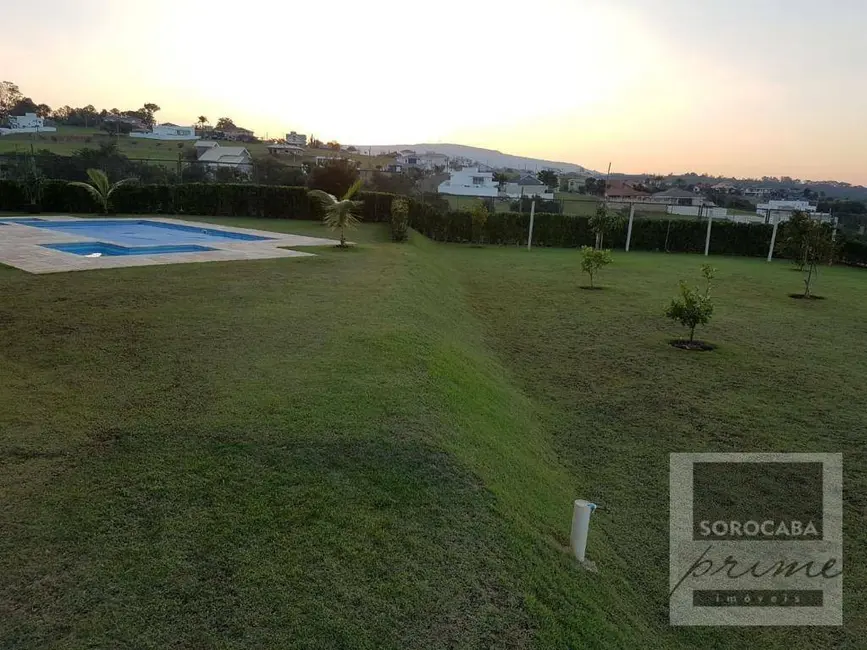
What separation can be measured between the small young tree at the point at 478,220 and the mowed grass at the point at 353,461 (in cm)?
1295

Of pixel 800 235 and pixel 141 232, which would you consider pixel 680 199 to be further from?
pixel 141 232

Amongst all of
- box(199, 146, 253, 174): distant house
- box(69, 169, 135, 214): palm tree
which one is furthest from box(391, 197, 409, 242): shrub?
box(199, 146, 253, 174): distant house

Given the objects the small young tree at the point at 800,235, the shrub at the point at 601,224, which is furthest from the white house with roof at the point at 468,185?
the small young tree at the point at 800,235

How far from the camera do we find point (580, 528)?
3.37m

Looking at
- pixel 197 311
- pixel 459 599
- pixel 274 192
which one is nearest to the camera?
pixel 459 599

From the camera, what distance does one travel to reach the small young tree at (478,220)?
21.6 metres

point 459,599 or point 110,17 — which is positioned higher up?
point 110,17

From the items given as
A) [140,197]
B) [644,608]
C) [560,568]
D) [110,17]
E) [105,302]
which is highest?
[110,17]

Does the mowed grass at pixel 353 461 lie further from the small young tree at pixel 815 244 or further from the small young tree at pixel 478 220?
the small young tree at pixel 478 220

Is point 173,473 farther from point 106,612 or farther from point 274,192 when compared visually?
point 274,192

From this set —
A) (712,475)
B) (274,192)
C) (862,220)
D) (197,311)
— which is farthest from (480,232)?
(712,475)

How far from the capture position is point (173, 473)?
3.59 meters

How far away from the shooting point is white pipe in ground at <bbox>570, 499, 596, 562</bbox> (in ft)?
10.9

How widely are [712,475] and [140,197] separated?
23.4 metres
